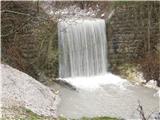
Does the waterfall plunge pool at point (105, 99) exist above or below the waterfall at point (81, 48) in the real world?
below

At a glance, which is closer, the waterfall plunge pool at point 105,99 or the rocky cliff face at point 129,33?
the waterfall plunge pool at point 105,99

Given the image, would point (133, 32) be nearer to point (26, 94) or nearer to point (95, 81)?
point (95, 81)

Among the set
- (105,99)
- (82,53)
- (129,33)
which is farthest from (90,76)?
(105,99)

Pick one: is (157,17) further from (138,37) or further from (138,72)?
(138,72)

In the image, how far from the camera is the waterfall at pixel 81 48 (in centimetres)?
1853

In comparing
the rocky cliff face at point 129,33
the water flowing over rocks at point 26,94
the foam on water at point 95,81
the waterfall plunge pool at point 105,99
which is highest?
the rocky cliff face at point 129,33

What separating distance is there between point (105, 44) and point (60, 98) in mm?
5135

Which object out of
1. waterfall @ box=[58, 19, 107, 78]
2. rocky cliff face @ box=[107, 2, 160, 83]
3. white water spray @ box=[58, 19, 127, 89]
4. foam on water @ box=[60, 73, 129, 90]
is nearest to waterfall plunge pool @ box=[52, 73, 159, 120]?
foam on water @ box=[60, 73, 129, 90]

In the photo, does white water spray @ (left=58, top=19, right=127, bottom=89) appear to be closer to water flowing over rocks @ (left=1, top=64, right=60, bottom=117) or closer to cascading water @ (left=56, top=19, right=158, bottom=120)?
cascading water @ (left=56, top=19, right=158, bottom=120)

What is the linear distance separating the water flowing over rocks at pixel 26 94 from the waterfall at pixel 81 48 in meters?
3.70

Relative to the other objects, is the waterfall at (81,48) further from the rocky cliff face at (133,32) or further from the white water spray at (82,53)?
the rocky cliff face at (133,32)

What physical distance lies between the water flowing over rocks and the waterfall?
3.70 meters

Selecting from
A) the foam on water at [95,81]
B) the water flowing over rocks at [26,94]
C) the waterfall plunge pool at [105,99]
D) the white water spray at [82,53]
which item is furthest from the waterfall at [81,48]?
the water flowing over rocks at [26,94]

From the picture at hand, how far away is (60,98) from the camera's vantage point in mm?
15023
